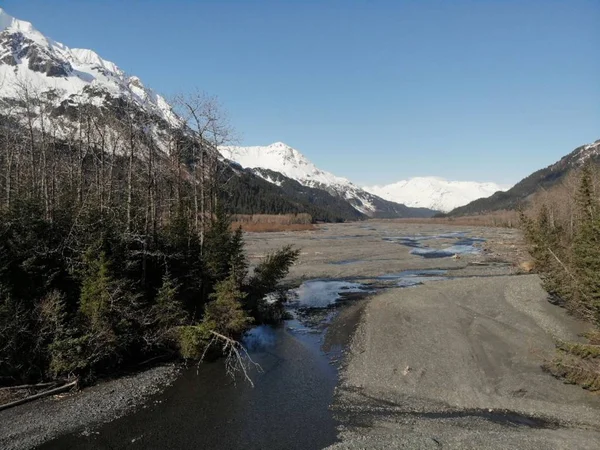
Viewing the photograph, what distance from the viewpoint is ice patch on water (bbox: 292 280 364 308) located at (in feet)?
127

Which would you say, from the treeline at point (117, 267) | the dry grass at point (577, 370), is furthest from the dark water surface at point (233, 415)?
the dry grass at point (577, 370)

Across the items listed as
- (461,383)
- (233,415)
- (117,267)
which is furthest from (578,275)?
(117,267)

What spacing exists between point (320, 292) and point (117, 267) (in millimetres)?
24092

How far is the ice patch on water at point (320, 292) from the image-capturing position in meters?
38.6

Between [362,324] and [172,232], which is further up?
[172,232]

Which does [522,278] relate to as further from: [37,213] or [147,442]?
[37,213]

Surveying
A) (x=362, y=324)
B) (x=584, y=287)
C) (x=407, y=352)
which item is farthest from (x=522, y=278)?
(x=407, y=352)

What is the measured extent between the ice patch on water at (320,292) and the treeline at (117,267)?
5.05 m

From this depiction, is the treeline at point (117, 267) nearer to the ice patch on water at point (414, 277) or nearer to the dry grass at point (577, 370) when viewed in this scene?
the dry grass at point (577, 370)

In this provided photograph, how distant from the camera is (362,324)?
3053 centimetres

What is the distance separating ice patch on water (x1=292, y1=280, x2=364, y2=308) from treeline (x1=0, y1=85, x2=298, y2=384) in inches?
199

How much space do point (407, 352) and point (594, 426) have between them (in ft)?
32.1

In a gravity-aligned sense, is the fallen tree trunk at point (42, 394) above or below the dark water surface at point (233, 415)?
above

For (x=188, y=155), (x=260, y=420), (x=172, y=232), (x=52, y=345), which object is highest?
(x=188, y=155)
